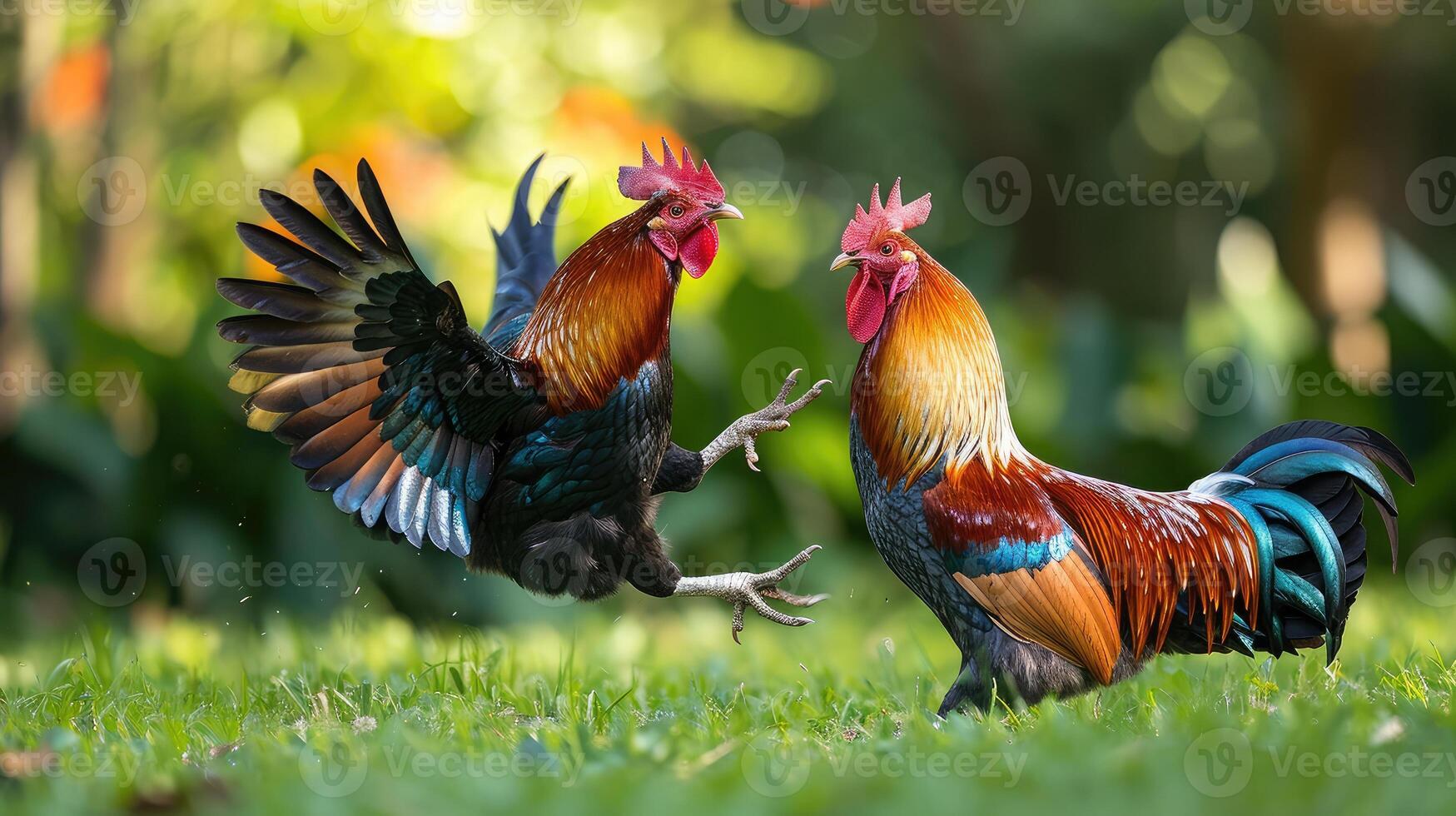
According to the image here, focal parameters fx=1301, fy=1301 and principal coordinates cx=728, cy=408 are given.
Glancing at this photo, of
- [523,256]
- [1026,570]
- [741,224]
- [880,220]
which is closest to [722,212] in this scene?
[880,220]

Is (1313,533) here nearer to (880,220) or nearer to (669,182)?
(880,220)

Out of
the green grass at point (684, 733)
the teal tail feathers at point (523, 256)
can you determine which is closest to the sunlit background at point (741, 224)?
the green grass at point (684, 733)

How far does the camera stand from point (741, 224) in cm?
1343

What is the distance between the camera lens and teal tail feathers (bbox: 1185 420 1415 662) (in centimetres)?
380

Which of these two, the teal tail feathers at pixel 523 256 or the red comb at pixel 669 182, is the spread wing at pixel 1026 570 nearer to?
the red comb at pixel 669 182

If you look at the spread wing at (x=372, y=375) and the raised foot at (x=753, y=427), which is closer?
the spread wing at (x=372, y=375)

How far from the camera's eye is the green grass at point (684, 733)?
98.7 inches

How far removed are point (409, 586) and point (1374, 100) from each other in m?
7.96

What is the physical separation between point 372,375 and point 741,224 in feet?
32.6

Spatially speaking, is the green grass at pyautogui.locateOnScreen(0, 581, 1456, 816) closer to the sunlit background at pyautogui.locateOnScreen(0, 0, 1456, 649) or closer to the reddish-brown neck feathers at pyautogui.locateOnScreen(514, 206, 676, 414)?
the reddish-brown neck feathers at pyautogui.locateOnScreen(514, 206, 676, 414)

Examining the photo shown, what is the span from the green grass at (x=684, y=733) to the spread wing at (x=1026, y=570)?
0.68 feet

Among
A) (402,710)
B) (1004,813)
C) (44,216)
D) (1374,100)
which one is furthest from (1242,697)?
(44,216)

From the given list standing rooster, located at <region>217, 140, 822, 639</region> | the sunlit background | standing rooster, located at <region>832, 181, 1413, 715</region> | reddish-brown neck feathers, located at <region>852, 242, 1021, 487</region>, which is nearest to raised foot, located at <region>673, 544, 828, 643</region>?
standing rooster, located at <region>217, 140, 822, 639</region>

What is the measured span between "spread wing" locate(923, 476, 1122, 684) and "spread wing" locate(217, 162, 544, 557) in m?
1.31
